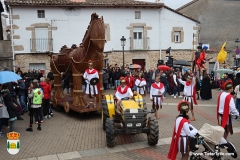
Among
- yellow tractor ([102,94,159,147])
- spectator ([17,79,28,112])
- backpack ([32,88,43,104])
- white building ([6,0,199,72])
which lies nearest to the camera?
yellow tractor ([102,94,159,147])

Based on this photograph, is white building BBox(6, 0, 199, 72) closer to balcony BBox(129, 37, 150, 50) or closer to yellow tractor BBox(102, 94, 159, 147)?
balcony BBox(129, 37, 150, 50)

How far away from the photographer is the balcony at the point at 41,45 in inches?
882

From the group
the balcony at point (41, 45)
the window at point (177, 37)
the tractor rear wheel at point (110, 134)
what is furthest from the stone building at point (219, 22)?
the tractor rear wheel at point (110, 134)

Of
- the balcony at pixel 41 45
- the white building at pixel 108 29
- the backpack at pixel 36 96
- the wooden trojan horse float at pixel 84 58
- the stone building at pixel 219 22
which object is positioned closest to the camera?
the backpack at pixel 36 96

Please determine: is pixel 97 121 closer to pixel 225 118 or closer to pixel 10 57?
pixel 225 118

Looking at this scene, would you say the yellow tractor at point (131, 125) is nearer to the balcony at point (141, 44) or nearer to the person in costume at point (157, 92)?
the person in costume at point (157, 92)

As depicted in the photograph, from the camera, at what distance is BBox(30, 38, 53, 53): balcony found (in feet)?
73.5

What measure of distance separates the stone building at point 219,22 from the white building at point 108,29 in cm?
438

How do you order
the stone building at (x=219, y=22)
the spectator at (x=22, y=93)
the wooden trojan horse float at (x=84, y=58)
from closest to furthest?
1. the wooden trojan horse float at (x=84, y=58)
2. the spectator at (x=22, y=93)
3. the stone building at (x=219, y=22)

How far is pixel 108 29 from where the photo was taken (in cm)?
2336

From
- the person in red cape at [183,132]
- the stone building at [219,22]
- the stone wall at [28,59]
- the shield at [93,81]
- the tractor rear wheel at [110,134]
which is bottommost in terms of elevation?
the tractor rear wheel at [110,134]

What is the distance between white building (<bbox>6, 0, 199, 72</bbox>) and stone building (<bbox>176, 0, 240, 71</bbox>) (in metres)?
4.38

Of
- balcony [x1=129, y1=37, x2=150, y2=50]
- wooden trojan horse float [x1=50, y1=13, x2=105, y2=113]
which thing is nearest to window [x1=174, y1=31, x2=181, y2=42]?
balcony [x1=129, y1=37, x2=150, y2=50]

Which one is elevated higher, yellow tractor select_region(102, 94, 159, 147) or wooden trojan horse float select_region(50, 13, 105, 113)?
wooden trojan horse float select_region(50, 13, 105, 113)
